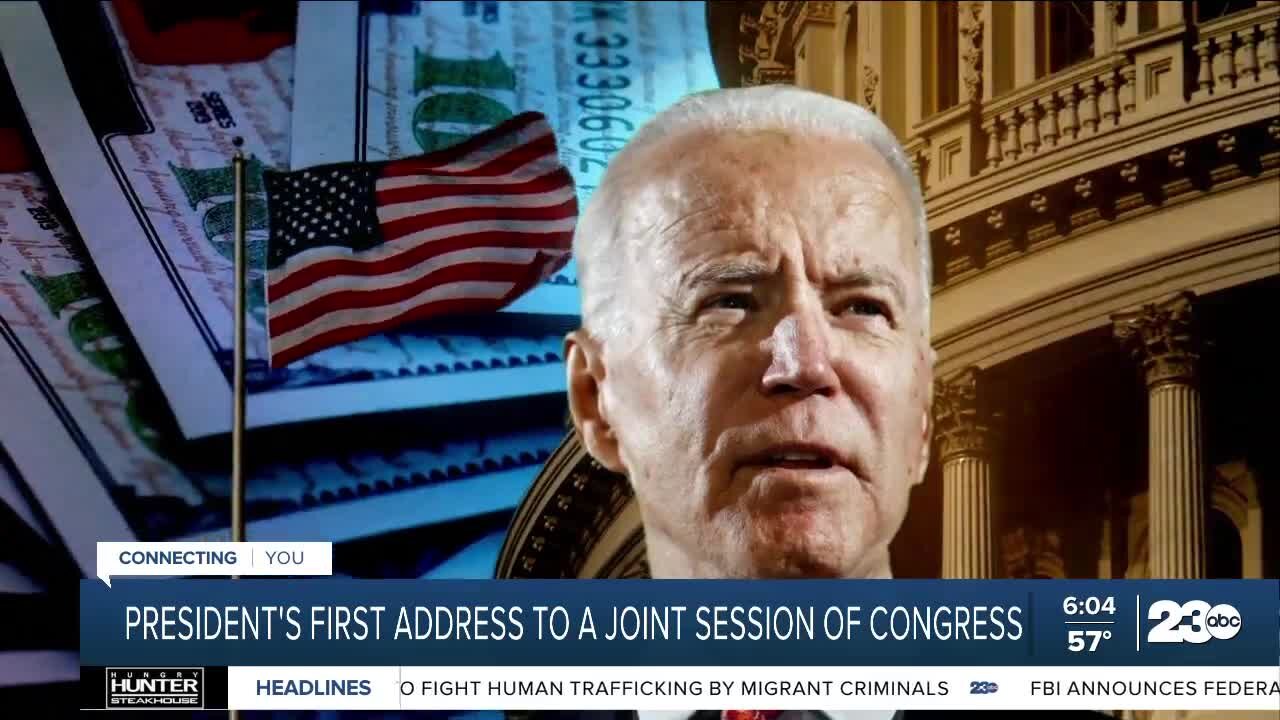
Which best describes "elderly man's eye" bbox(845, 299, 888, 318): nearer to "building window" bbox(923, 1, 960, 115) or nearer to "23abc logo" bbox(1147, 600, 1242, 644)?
"23abc logo" bbox(1147, 600, 1242, 644)

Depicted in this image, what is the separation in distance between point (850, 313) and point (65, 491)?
293 centimetres

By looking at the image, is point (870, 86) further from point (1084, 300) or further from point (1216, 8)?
point (1216, 8)

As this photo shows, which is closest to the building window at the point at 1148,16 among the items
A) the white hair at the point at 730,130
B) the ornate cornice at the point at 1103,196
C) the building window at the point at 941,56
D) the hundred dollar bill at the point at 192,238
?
the ornate cornice at the point at 1103,196

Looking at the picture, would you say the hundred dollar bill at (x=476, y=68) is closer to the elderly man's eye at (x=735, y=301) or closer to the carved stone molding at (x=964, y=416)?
the carved stone molding at (x=964, y=416)

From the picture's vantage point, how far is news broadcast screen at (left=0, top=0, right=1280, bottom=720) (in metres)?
5.91

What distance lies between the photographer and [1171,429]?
22.3ft

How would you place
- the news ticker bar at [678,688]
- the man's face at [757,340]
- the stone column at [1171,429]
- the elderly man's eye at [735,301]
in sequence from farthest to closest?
the stone column at [1171,429], the news ticker bar at [678,688], the elderly man's eye at [735,301], the man's face at [757,340]

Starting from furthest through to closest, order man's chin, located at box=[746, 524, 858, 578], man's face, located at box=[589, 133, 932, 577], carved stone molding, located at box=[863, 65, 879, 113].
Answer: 1. carved stone molding, located at box=[863, 65, 879, 113]
2. man's face, located at box=[589, 133, 932, 577]
3. man's chin, located at box=[746, 524, 858, 578]

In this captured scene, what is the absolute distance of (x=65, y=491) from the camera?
7.09 m

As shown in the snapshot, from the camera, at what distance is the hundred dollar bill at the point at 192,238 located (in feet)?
23.7

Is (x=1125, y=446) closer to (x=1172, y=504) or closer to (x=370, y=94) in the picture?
(x=1172, y=504)

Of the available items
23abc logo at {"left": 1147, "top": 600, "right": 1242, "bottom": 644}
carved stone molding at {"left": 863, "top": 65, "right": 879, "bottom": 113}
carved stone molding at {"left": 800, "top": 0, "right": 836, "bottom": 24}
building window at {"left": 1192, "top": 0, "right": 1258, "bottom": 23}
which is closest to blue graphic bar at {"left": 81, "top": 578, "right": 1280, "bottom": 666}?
23abc logo at {"left": 1147, "top": 600, "right": 1242, "bottom": 644}

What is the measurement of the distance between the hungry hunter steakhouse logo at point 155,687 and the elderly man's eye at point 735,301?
1821 millimetres

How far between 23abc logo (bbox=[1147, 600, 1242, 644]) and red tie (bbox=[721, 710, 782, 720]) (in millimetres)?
1258
